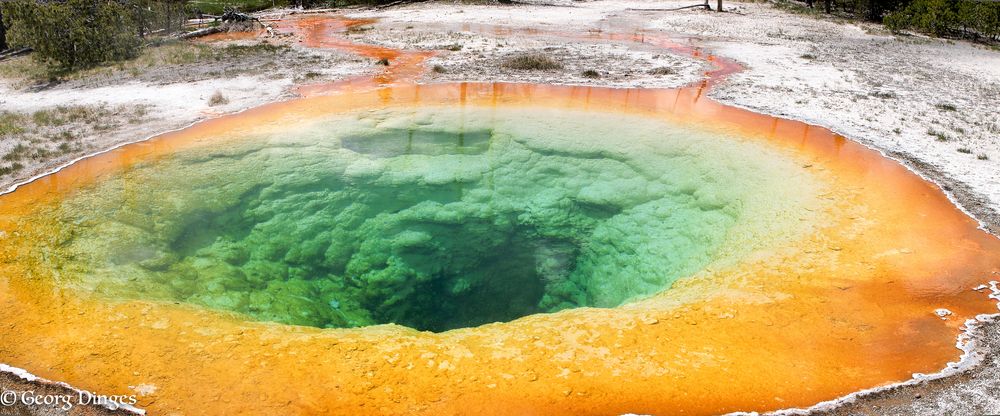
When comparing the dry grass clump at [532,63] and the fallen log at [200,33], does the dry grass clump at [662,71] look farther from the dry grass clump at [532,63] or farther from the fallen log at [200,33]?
the fallen log at [200,33]

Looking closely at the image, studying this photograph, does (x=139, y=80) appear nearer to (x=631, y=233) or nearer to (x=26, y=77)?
(x=26, y=77)

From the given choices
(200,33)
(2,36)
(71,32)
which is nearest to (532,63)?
(71,32)

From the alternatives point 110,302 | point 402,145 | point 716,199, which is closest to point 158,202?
point 110,302

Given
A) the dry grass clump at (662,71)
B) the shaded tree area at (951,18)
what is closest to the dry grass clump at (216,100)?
the dry grass clump at (662,71)

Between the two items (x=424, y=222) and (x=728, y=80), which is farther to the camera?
(x=728, y=80)

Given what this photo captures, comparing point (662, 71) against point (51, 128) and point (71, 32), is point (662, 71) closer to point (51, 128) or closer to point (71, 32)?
point (51, 128)

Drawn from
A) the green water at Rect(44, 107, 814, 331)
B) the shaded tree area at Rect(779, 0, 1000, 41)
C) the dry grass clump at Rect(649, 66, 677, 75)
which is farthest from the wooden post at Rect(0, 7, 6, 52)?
the shaded tree area at Rect(779, 0, 1000, 41)
